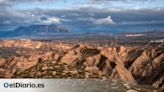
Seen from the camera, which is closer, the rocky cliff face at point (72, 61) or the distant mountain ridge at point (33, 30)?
the distant mountain ridge at point (33, 30)

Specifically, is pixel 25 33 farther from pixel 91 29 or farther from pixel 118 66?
pixel 118 66

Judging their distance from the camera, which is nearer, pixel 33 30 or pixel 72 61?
pixel 33 30

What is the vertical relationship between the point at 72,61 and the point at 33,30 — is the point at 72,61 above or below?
below

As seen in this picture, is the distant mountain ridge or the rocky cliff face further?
the rocky cliff face

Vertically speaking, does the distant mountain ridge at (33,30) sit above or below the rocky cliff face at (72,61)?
above
